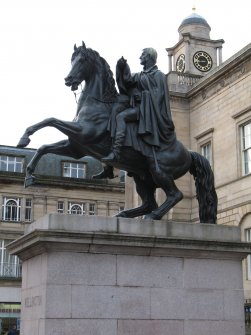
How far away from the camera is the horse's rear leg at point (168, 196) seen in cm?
1025

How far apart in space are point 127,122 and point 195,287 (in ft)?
9.30

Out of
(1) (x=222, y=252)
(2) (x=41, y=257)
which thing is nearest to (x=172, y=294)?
(1) (x=222, y=252)

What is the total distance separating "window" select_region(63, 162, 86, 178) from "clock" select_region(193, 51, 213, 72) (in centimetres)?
1699

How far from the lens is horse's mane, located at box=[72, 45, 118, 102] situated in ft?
35.0

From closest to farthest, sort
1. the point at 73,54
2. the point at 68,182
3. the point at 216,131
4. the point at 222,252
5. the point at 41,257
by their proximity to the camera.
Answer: the point at 41,257 < the point at 222,252 < the point at 73,54 < the point at 216,131 < the point at 68,182

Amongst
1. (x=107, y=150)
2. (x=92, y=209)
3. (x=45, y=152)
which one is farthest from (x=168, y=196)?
(x=92, y=209)

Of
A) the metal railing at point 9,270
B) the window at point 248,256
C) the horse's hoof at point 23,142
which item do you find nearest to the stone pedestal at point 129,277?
the horse's hoof at point 23,142

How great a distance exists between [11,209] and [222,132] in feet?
85.2

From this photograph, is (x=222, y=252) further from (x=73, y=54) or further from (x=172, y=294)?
(x=73, y=54)

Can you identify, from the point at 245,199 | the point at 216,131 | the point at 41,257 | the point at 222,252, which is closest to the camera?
the point at 41,257

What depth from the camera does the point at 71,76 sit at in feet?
34.6

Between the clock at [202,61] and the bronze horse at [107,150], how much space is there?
3684 cm

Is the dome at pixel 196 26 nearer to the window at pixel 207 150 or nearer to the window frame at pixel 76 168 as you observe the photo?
the window at pixel 207 150

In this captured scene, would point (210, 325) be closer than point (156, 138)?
Yes
